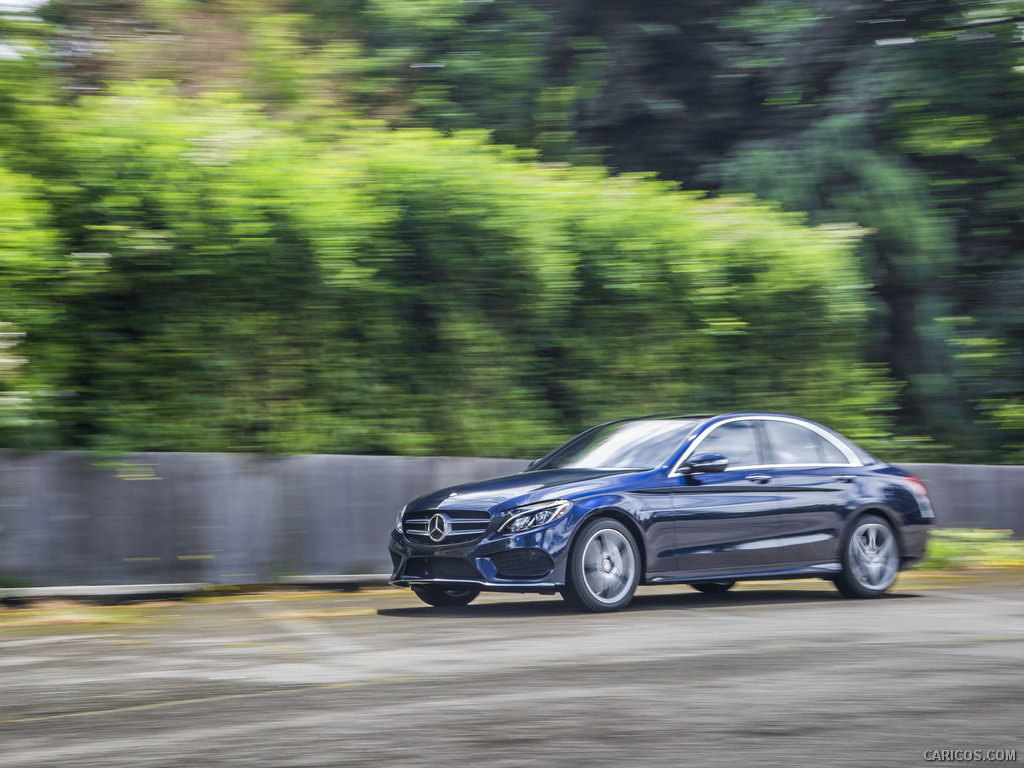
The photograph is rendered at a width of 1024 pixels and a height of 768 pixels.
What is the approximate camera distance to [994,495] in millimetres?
15984

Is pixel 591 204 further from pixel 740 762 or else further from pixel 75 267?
Result: pixel 740 762

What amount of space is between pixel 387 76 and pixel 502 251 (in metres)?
6.36

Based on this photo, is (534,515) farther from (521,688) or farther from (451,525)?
(521,688)

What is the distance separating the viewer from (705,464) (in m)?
10.5

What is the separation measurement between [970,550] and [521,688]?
9.90 metres

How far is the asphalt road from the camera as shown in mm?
5285

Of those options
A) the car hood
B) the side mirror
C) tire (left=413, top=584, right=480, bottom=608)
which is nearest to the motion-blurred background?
tire (left=413, top=584, right=480, bottom=608)

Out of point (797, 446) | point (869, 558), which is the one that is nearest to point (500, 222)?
point (797, 446)

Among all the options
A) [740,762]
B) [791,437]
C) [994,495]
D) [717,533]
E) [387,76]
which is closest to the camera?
[740,762]

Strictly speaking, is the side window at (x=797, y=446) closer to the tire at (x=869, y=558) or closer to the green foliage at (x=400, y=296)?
the tire at (x=869, y=558)

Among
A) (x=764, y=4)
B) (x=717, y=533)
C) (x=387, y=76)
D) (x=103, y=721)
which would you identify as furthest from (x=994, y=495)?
(x=103, y=721)

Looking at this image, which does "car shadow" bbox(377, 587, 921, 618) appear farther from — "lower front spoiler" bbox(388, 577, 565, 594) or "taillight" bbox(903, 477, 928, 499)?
"taillight" bbox(903, 477, 928, 499)

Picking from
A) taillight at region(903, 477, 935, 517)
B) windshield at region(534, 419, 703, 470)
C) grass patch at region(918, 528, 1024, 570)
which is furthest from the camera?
grass patch at region(918, 528, 1024, 570)

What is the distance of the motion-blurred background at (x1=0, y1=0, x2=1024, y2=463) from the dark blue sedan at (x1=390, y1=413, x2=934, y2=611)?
267 cm
